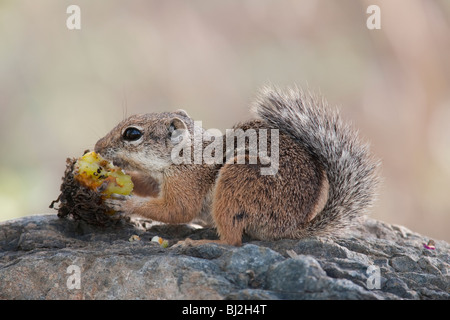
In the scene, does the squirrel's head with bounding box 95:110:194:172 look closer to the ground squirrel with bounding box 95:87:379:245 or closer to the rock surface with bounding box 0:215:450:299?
the ground squirrel with bounding box 95:87:379:245

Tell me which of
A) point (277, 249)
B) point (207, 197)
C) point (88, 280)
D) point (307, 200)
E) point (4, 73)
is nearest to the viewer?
point (88, 280)

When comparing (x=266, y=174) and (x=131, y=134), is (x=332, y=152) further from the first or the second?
(x=131, y=134)

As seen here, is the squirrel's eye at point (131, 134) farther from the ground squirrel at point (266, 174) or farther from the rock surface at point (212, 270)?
the rock surface at point (212, 270)

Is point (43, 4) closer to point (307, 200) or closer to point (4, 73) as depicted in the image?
point (4, 73)

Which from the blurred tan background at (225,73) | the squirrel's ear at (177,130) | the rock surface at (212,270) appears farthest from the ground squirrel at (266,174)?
the blurred tan background at (225,73)

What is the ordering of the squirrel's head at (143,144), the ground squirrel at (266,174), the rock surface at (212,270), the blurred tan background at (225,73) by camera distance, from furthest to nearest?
the blurred tan background at (225,73), the squirrel's head at (143,144), the ground squirrel at (266,174), the rock surface at (212,270)

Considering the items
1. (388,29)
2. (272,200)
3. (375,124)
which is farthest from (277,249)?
(388,29)

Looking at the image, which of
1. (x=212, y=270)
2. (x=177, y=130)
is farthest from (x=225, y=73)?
(x=212, y=270)

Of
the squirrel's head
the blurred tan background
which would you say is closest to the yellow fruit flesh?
the squirrel's head
